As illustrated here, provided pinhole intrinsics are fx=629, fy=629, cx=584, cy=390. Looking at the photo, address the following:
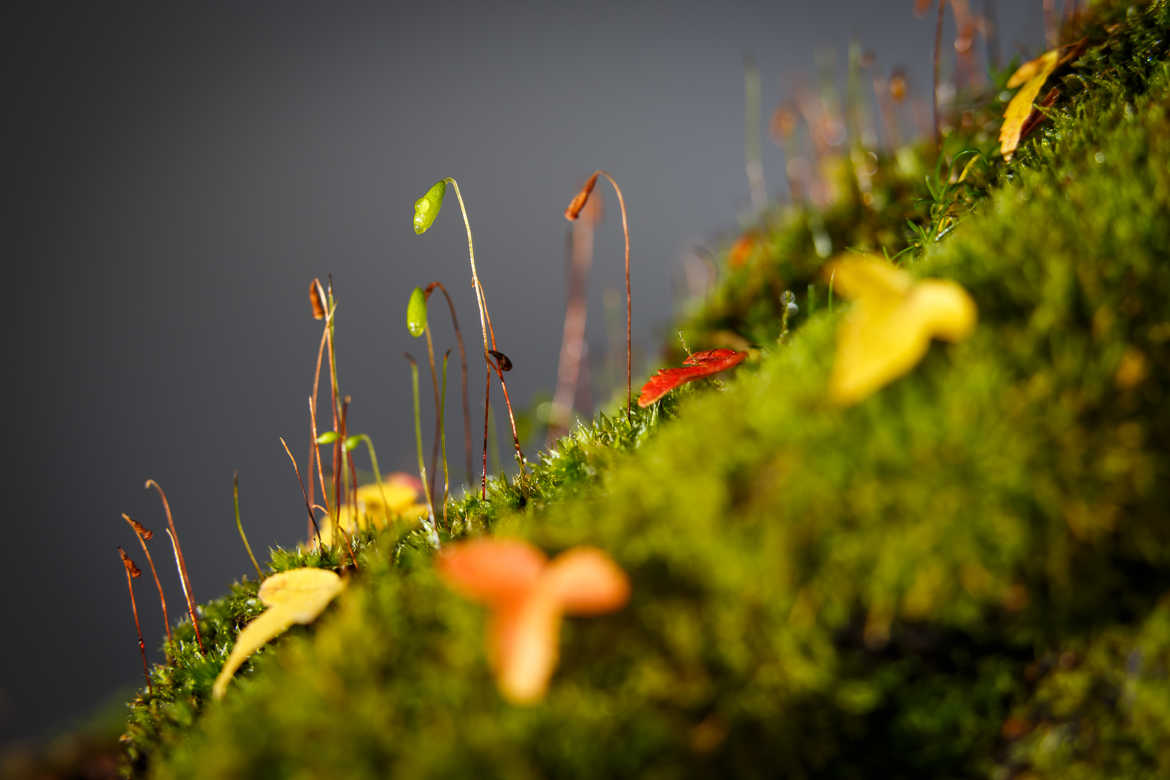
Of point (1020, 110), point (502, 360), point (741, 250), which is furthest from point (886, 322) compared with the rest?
point (741, 250)

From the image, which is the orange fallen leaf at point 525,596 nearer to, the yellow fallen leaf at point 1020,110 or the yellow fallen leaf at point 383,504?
the yellow fallen leaf at point 383,504

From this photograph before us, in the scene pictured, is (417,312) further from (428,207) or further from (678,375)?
(678,375)

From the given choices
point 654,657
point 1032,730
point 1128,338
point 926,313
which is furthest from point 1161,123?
point 654,657

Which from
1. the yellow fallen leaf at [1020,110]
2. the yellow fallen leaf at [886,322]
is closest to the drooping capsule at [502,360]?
the yellow fallen leaf at [886,322]

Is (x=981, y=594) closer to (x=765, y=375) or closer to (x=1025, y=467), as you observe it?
(x=1025, y=467)

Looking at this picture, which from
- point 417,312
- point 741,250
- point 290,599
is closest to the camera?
point 290,599

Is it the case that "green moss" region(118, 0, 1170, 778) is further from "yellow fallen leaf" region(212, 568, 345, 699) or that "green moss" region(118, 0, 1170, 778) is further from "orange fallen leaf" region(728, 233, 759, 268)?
"orange fallen leaf" region(728, 233, 759, 268)

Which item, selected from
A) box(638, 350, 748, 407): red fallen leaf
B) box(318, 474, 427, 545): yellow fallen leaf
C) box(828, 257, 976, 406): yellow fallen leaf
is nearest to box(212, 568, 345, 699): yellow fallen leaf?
box(318, 474, 427, 545): yellow fallen leaf
